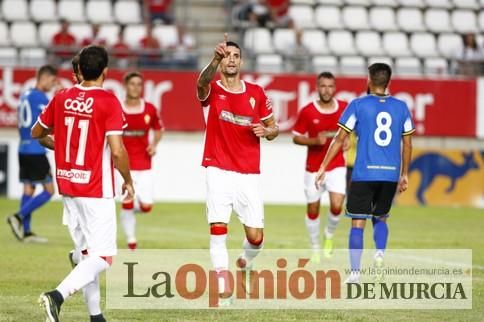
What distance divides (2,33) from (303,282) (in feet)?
56.6

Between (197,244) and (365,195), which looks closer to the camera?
(365,195)

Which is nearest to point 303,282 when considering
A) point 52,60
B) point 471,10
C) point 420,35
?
point 52,60

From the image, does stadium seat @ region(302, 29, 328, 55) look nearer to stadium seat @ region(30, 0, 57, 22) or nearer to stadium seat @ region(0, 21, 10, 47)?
stadium seat @ region(30, 0, 57, 22)

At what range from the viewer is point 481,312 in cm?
1005

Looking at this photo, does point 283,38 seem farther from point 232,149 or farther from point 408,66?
point 232,149

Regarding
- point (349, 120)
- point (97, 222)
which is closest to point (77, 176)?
point (97, 222)

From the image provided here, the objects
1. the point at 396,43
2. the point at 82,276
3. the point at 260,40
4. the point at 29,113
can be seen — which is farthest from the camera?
the point at 396,43

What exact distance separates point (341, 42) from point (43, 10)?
7.84 meters

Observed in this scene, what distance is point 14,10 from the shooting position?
1120 inches

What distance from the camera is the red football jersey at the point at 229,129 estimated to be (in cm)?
1083

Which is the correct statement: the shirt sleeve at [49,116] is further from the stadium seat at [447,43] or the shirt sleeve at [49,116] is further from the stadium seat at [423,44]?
the stadium seat at [447,43]

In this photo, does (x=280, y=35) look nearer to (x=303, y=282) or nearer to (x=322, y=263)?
(x=322, y=263)

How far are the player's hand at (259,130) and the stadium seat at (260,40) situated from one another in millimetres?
17850

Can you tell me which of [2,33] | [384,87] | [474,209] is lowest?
[474,209]
